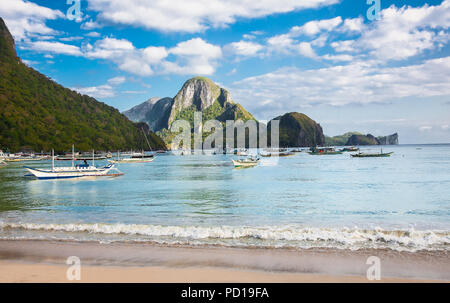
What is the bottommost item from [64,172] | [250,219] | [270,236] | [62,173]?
[250,219]

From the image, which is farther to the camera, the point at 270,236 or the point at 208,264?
the point at 270,236

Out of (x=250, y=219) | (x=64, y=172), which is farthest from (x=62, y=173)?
(x=250, y=219)

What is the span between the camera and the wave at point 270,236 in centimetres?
1189

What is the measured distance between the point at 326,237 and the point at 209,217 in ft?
25.7

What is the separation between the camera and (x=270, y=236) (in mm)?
13086

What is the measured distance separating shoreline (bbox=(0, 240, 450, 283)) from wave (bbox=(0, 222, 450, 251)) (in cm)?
87

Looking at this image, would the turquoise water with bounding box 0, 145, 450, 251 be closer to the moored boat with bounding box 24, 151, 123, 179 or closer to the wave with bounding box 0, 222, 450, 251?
the wave with bounding box 0, 222, 450, 251

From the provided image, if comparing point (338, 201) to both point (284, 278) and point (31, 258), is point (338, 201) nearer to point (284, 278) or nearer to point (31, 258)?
point (284, 278)

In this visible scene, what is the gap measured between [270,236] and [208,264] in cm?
419

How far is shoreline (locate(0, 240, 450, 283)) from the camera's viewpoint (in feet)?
Result: 28.2

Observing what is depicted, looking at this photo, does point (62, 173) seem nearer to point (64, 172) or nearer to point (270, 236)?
point (64, 172)

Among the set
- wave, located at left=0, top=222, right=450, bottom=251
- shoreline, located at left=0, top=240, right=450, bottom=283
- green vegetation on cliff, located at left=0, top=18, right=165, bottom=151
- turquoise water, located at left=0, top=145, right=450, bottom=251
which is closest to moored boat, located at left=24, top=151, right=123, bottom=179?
turquoise water, located at left=0, top=145, right=450, bottom=251

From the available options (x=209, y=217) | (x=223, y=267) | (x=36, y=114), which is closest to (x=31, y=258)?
(x=223, y=267)
